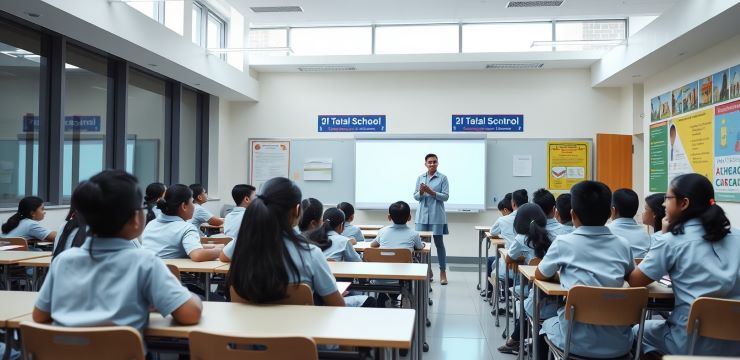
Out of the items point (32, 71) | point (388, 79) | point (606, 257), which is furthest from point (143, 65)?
point (606, 257)

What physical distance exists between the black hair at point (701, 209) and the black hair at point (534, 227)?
1014 mm

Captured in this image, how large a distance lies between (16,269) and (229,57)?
4.51 metres

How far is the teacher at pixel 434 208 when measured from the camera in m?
6.08

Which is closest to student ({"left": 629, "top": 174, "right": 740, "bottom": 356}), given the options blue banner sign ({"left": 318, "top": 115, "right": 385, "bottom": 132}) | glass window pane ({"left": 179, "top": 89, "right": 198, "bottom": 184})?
blue banner sign ({"left": 318, "top": 115, "right": 385, "bottom": 132})

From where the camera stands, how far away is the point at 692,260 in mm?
2152

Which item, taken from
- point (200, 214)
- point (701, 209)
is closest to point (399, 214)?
point (701, 209)

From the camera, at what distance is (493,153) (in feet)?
25.3

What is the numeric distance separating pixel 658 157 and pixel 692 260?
16.0 feet

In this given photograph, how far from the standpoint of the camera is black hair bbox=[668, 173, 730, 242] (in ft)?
7.06

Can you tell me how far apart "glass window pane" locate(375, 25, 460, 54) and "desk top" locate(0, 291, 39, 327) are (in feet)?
21.1

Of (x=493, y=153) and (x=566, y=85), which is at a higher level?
(x=566, y=85)

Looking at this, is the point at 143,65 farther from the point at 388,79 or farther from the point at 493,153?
the point at 493,153

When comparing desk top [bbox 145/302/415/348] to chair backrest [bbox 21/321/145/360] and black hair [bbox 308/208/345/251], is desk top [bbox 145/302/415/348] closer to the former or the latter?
chair backrest [bbox 21/321/145/360]

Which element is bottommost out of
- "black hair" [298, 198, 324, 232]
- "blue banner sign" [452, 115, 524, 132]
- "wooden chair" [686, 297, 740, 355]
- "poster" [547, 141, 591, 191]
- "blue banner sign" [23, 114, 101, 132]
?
"wooden chair" [686, 297, 740, 355]
